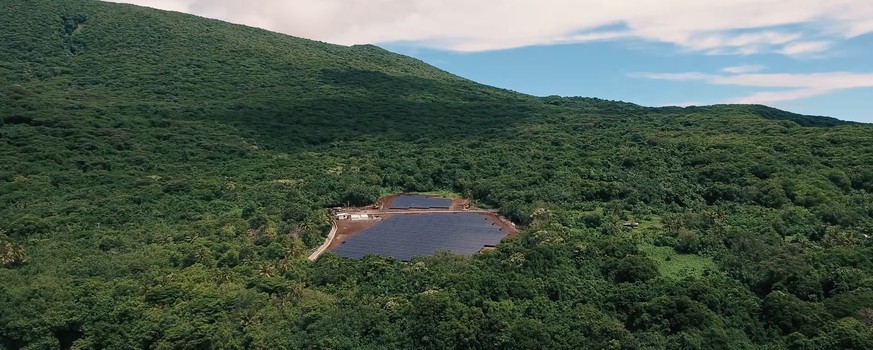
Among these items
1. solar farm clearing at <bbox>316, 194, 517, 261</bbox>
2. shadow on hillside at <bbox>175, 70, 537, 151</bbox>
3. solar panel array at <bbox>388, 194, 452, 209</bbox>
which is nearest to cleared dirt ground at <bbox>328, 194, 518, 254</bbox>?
solar farm clearing at <bbox>316, 194, 517, 261</bbox>

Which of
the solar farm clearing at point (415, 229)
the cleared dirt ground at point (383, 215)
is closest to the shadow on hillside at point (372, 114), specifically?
the cleared dirt ground at point (383, 215)

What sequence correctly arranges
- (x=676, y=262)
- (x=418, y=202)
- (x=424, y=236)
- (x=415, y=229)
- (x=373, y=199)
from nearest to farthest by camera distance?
(x=676, y=262) → (x=424, y=236) → (x=415, y=229) → (x=373, y=199) → (x=418, y=202)

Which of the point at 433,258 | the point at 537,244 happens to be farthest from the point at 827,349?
the point at 433,258

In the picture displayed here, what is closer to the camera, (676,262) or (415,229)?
(676,262)

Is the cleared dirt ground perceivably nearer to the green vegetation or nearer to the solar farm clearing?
the solar farm clearing

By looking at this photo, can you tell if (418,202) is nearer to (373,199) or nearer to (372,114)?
(373,199)

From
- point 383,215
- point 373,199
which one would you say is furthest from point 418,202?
point 383,215

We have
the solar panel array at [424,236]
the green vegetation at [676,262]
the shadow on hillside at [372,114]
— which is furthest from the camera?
the shadow on hillside at [372,114]

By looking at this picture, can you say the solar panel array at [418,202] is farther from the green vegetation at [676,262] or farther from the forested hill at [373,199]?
the green vegetation at [676,262]
